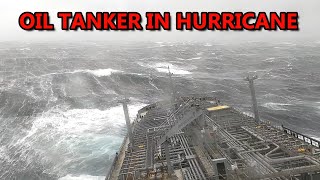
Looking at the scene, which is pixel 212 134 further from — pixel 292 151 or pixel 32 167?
pixel 32 167

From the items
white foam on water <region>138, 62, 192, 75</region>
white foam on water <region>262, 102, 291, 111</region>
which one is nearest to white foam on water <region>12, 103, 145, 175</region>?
white foam on water <region>262, 102, 291, 111</region>

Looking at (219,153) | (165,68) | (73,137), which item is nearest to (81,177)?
(73,137)

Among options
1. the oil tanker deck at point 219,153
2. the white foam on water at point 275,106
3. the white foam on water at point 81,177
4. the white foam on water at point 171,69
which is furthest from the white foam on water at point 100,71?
the oil tanker deck at point 219,153

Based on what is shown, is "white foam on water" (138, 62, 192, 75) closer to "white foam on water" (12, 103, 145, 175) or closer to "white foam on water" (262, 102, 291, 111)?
"white foam on water" (262, 102, 291, 111)

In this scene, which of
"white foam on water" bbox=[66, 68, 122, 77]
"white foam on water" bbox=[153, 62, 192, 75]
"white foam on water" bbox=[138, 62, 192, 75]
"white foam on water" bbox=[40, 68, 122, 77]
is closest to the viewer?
"white foam on water" bbox=[40, 68, 122, 77]

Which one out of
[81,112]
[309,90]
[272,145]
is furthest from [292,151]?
[309,90]

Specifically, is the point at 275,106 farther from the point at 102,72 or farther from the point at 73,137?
the point at 102,72

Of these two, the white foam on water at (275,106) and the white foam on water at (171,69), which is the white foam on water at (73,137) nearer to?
the white foam on water at (275,106)
